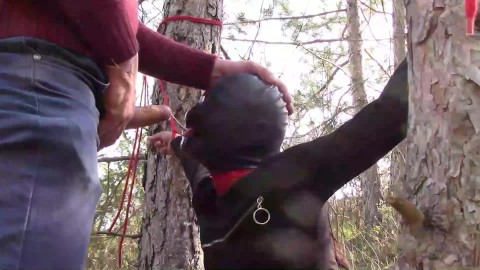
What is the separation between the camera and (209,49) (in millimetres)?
3008

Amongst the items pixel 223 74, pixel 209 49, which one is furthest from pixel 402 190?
pixel 209 49

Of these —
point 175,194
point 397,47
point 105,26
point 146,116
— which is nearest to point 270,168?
point 146,116

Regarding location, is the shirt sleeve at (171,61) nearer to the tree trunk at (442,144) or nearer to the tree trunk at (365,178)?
the tree trunk at (442,144)

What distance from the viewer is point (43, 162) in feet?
3.69

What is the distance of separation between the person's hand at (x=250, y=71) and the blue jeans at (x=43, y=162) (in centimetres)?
62

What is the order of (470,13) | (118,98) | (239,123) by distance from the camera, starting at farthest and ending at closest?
(239,123) → (118,98) → (470,13)

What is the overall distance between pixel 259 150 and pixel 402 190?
1.33 ft

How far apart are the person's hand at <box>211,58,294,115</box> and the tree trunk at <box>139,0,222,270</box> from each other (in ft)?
3.53

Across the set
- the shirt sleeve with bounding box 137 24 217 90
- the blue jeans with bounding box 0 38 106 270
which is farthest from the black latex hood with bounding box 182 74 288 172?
the blue jeans with bounding box 0 38 106 270

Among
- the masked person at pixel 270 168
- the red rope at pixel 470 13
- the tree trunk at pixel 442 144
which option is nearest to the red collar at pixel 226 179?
the masked person at pixel 270 168

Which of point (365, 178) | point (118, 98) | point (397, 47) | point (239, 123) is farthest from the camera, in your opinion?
point (365, 178)

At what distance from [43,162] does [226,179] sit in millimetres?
653

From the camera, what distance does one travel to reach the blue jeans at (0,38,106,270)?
3.53 ft

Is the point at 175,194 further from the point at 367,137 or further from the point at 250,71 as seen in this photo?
the point at 367,137
